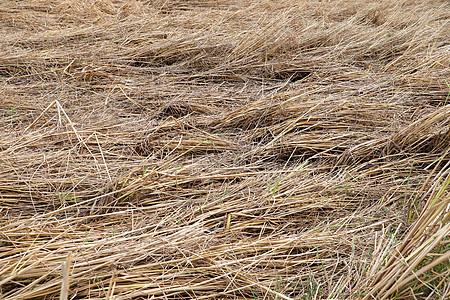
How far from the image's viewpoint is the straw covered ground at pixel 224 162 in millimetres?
1243

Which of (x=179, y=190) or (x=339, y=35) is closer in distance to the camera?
(x=179, y=190)

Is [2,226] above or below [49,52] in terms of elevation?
below

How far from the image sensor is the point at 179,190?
170 cm

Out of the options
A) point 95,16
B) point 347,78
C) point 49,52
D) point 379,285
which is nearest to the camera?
point 379,285

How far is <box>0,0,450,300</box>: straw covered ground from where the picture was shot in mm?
1243

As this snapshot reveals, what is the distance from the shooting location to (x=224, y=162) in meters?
1.92

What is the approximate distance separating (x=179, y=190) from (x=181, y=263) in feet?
1.45

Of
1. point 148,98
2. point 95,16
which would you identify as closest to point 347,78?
point 148,98

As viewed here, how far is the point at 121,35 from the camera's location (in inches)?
134

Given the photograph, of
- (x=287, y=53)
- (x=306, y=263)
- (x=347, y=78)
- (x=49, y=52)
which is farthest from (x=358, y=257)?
(x=49, y=52)

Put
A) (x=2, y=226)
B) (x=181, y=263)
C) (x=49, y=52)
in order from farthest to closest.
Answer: (x=49, y=52)
(x=2, y=226)
(x=181, y=263)

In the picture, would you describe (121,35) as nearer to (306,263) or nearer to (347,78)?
(347,78)

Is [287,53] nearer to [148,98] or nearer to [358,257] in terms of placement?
[148,98]

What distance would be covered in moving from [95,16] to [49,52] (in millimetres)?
1026
